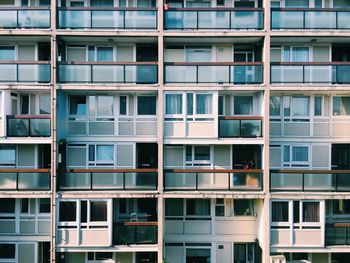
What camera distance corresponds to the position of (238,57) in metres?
17.1

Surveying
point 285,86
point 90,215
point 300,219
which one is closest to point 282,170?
point 300,219

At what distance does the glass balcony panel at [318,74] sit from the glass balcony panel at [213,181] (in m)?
5.27

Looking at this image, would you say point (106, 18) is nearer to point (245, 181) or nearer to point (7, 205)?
point (245, 181)

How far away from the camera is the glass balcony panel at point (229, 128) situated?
15.7m

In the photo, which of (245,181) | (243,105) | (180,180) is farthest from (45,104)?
(245,181)

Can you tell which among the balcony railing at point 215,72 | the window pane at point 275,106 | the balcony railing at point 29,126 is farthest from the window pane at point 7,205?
the window pane at point 275,106

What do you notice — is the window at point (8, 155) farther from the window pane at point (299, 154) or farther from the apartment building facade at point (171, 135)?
the window pane at point (299, 154)

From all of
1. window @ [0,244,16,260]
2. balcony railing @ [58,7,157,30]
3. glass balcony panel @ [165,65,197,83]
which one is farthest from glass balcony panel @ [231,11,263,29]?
window @ [0,244,16,260]

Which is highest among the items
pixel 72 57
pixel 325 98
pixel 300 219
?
pixel 72 57

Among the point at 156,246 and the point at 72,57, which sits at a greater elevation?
the point at 72,57

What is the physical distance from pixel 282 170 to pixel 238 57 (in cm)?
542

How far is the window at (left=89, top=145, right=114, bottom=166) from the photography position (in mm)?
16719

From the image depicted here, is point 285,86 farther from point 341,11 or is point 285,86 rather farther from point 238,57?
point 341,11

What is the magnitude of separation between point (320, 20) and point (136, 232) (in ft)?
38.0
